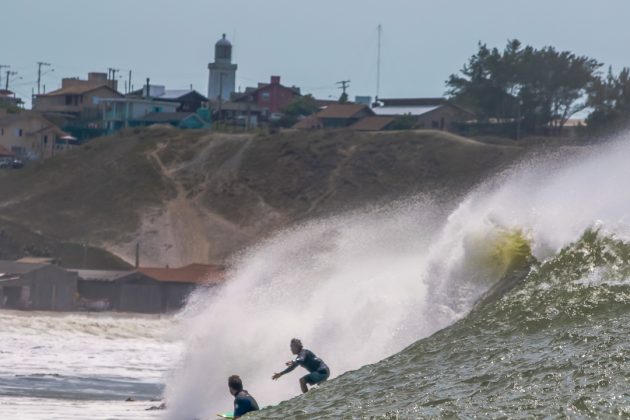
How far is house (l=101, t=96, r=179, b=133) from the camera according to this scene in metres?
119

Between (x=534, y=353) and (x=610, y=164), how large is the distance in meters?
9.84

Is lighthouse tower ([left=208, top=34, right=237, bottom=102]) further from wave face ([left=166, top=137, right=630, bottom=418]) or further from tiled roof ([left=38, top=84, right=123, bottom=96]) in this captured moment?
wave face ([left=166, top=137, right=630, bottom=418])

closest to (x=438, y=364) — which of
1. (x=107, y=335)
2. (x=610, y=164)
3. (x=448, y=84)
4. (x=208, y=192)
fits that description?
(x=610, y=164)

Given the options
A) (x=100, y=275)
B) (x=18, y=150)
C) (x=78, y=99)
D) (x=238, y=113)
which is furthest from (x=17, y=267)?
(x=78, y=99)

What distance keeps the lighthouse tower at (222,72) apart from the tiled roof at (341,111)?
2695cm

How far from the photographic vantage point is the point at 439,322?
22.2m

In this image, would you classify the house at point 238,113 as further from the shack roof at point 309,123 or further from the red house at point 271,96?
the shack roof at point 309,123

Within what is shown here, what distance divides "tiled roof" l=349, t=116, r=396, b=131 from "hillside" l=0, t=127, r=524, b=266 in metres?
4.71

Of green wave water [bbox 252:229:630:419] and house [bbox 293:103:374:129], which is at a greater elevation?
house [bbox 293:103:374:129]

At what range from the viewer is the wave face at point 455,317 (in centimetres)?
1697

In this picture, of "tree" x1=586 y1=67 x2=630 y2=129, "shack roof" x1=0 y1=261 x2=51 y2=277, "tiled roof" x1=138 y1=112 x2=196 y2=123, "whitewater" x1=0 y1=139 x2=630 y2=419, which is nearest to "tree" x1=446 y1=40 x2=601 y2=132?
A: "tree" x1=586 y1=67 x2=630 y2=129

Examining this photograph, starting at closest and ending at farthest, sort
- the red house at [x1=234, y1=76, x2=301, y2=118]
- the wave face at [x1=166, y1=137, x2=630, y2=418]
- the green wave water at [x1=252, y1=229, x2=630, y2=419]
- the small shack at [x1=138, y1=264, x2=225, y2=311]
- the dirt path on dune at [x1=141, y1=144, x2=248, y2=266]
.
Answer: the green wave water at [x1=252, y1=229, x2=630, y2=419] < the wave face at [x1=166, y1=137, x2=630, y2=418] < the small shack at [x1=138, y1=264, x2=225, y2=311] < the dirt path on dune at [x1=141, y1=144, x2=248, y2=266] < the red house at [x1=234, y1=76, x2=301, y2=118]

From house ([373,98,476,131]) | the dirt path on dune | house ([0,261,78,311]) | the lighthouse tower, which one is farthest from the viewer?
the lighthouse tower

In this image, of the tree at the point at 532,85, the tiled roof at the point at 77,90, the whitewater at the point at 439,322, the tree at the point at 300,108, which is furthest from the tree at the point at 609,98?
the whitewater at the point at 439,322
